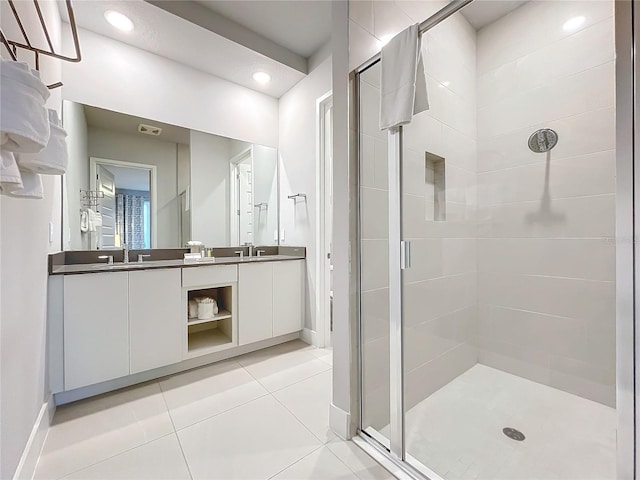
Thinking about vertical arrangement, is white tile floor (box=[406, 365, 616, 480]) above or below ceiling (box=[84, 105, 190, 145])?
below

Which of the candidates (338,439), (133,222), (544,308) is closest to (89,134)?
(133,222)

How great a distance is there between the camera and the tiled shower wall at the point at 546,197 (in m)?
1.64

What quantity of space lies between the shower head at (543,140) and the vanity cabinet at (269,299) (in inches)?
81.4

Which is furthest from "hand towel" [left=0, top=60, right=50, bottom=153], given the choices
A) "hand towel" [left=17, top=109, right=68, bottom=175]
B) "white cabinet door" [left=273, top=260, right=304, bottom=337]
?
"white cabinet door" [left=273, top=260, right=304, bottom=337]

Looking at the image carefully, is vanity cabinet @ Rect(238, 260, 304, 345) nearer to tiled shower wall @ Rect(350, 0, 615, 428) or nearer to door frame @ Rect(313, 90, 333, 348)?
door frame @ Rect(313, 90, 333, 348)

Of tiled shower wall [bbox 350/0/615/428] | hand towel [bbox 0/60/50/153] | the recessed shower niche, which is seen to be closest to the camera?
hand towel [bbox 0/60/50/153]

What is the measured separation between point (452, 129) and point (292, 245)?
180 cm

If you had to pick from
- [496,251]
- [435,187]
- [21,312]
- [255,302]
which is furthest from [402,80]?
[255,302]

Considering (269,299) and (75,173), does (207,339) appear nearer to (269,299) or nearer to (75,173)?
(269,299)

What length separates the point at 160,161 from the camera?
2484 mm

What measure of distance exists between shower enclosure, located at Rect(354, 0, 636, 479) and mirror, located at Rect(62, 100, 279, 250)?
→ 1.78 metres

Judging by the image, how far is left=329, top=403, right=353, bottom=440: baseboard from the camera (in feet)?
4.69

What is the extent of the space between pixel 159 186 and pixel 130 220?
0.38 m

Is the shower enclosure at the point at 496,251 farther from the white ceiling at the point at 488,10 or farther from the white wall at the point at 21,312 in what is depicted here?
the white wall at the point at 21,312
